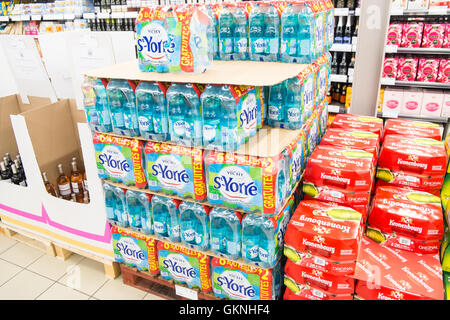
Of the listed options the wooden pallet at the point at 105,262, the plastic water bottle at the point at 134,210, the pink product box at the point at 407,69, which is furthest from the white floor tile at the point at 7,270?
the pink product box at the point at 407,69

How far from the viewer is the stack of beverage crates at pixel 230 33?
1.74m

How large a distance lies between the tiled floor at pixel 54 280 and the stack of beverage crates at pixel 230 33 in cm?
153

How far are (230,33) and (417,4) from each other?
2.48 metres

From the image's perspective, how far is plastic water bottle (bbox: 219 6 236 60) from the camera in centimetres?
207

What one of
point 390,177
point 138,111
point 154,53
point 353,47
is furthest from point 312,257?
point 353,47

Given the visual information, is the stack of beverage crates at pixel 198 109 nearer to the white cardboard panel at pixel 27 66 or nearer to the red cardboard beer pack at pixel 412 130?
the red cardboard beer pack at pixel 412 130

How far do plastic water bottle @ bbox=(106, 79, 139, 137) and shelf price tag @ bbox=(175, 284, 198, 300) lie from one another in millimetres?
979

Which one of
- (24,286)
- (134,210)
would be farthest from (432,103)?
(24,286)

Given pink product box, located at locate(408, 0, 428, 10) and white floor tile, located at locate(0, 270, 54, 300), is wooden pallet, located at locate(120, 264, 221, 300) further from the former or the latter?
pink product box, located at locate(408, 0, 428, 10)

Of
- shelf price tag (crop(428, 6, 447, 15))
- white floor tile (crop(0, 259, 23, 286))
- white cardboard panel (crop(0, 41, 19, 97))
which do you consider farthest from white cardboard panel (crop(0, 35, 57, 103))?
shelf price tag (crop(428, 6, 447, 15))

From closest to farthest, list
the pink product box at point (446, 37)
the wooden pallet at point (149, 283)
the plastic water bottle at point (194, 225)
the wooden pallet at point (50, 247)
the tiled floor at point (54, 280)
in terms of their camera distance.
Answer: the plastic water bottle at point (194, 225)
the wooden pallet at point (149, 283)
the tiled floor at point (54, 280)
the wooden pallet at point (50, 247)
the pink product box at point (446, 37)

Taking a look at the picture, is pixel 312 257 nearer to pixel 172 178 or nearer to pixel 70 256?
pixel 172 178
